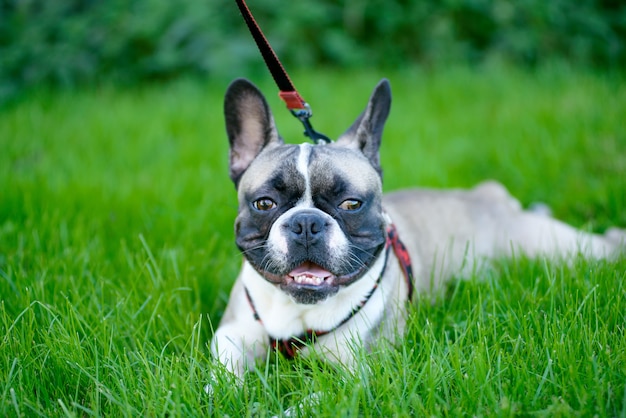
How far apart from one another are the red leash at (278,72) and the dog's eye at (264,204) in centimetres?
67

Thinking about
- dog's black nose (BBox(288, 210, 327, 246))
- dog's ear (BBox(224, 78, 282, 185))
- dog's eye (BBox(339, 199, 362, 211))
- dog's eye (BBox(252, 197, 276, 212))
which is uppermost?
dog's ear (BBox(224, 78, 282, 185))

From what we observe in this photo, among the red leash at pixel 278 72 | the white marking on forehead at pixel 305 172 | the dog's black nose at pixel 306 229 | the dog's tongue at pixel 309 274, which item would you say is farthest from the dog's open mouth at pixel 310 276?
the red leash at pixel 278 72

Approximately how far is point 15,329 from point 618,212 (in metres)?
4.33

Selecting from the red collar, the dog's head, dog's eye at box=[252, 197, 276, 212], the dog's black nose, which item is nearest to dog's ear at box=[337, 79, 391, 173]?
the dog's head

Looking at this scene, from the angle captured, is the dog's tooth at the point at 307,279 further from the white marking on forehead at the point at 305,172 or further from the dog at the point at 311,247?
the white marking on forehead at the point at 305,172

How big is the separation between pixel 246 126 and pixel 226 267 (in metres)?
1.01

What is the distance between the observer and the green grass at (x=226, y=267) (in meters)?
2.51

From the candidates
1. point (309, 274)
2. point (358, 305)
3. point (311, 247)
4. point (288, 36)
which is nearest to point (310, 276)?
point (309, 274)

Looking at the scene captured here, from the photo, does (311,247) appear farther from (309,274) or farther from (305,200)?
(305,200)

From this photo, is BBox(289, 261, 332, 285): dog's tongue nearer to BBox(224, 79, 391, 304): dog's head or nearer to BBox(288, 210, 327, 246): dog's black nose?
BBox(224, 79, 391, 304): dog's head

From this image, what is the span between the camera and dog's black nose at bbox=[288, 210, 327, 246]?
107 inches

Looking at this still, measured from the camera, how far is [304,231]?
2732 millimetres

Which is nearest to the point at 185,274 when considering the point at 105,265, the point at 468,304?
the point at 105,265

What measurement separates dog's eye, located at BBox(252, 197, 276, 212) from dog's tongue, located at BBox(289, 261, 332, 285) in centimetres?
34
